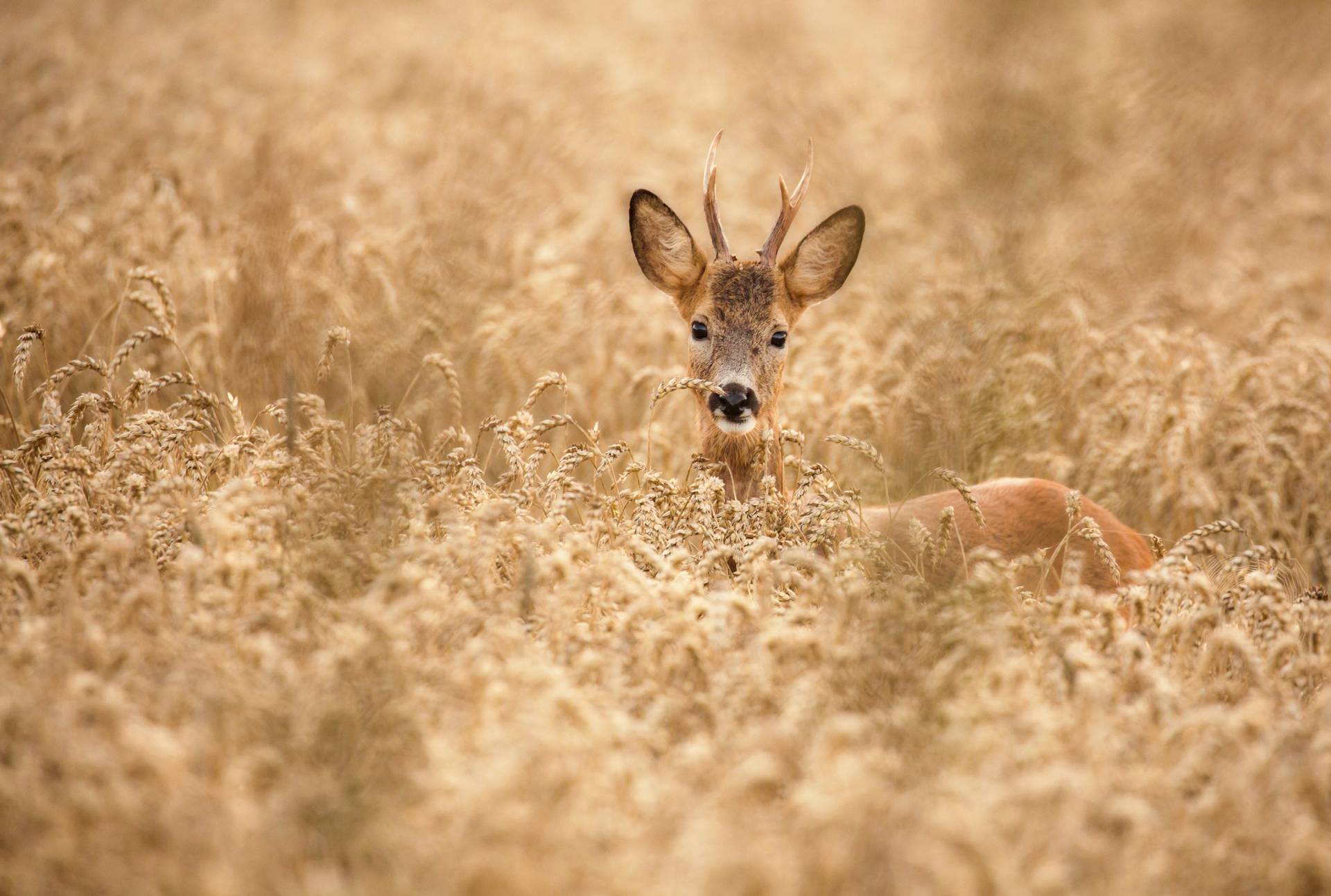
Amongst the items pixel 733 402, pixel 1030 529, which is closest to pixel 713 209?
pixel 733 402

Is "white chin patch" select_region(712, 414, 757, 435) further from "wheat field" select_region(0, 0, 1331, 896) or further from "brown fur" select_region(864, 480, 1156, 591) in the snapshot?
"brown fur" select_region(864, 480, 1156, 591)

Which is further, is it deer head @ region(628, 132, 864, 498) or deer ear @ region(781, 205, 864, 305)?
deer ear @ region(781, 205, 864, 305)

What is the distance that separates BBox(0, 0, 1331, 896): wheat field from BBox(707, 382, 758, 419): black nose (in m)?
0.47

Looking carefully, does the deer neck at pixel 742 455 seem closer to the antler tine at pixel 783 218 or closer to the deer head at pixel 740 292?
the deer head at pixel 740 292

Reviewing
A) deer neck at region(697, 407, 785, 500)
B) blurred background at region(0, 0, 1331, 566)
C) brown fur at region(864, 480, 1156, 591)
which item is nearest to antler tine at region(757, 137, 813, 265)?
deer neck at region(697, 407, 785, 500)

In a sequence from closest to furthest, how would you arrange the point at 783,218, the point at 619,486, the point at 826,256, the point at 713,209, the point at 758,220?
the point at 619,486
the point at 713,209
the point at 783,218
the point at 826,256
the point at 758,220

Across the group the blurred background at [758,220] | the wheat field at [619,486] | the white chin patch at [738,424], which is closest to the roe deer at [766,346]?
the white chin patch at [738,424]

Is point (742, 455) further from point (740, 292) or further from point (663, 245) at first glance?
point (663, 245)

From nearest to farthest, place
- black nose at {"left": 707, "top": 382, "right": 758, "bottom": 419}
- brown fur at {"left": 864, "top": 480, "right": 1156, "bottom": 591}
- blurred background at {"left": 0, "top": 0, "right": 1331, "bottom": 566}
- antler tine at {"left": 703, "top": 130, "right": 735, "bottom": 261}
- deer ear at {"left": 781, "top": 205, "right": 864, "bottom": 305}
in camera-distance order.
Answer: brown fur at {"left": 864, "top": 480, "right": 1156, "bottom": 591}, black nose at {"left": 707, "top": 382, "right": 758, "bottom": 419}, antler tine at {"left": 703, "top": 130, "right": 735, "bottom": 261}, deer ear at {"left": 781, "top": 205, "right": 864, "bottom": 305}, blurred background at {"left": 0, "top": 0, "right": 1331, "bottom": 566}

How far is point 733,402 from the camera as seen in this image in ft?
16.8

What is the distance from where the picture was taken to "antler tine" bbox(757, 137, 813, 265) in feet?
17.7

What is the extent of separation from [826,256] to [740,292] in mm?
495

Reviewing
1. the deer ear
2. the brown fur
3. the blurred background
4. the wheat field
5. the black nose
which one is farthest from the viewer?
the blurred background

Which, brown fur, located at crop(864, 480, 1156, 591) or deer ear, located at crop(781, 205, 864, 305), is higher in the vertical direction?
deer ear, located at crop(781, 205, 864, 305)
